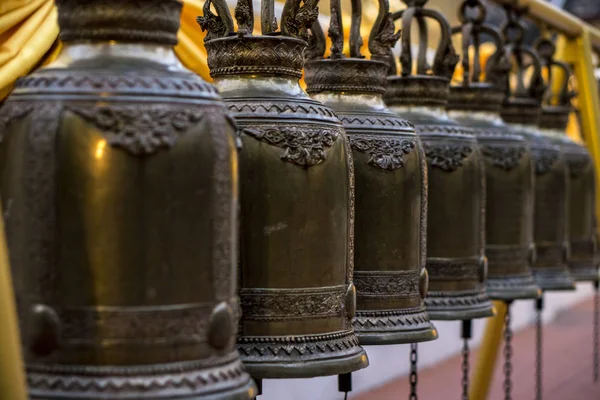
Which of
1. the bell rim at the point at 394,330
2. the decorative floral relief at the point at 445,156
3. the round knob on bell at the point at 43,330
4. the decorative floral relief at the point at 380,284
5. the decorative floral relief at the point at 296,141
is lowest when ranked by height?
the bell rim at the point at 394,330

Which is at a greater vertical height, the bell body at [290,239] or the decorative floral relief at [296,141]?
the decorative floral relief at [296,141]

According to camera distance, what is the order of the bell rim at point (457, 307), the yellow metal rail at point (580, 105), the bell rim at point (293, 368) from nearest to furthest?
the bell rim at point (293, 368) → the bell rim at point (457, 307) → the yellow metal rail at point (580, 105)

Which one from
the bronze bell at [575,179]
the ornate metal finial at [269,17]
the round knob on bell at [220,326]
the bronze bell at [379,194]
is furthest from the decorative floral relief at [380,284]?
the bronze bell at [575,179]

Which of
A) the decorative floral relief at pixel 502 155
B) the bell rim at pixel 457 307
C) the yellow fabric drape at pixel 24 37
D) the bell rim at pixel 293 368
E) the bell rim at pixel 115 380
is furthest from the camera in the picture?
the decorative floral relief at pixel 502 155

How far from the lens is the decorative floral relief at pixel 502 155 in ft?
8.16

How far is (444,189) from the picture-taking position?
2.20 meters

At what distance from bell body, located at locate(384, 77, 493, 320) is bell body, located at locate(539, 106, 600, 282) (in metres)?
1.00

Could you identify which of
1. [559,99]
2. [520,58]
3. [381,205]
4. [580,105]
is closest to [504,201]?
[520,58]

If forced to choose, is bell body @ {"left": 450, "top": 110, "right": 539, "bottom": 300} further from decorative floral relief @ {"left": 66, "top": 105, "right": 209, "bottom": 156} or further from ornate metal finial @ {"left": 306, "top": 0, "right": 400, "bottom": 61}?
decorative floral relief @ {"left": 66, "top": 105, "right": 209, "bottom": 156}

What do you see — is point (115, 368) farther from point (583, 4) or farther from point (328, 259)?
point (583, 4)

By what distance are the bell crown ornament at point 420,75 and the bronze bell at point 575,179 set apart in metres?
0.92

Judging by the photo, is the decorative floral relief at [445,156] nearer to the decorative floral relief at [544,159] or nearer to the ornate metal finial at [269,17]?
the ornate metal finial at [269,17]

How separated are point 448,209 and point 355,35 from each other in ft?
1.44

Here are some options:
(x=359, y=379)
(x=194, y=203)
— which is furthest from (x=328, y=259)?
(x=359, y=379)
